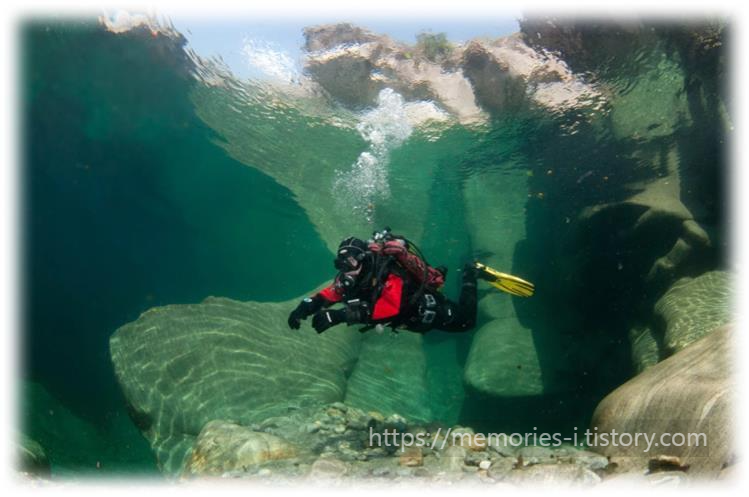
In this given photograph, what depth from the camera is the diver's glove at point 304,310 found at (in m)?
5.02

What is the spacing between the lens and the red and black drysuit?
4.87m

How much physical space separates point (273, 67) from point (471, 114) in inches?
208

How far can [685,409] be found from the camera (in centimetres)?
358

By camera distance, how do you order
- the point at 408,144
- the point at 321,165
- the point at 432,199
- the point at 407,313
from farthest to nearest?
the point at 432,199 → the point at 321,165 → the point at 408,144 → the point at 407,313

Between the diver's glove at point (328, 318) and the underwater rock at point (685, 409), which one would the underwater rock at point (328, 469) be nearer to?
the diver's glove at point (328, 318)

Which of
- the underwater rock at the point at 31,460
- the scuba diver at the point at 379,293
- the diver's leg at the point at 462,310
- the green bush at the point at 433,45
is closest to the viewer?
the scuba diver at the point at 379,293

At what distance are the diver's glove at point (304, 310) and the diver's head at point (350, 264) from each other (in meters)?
0.40

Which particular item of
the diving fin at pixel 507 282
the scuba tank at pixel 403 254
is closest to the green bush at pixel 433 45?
the diving fin at pixel 507 282

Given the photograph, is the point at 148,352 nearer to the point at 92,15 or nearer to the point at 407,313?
the point at 407,313

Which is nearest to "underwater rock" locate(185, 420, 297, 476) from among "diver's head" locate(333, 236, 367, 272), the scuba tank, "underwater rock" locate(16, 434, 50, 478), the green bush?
"diver's head" locate(333, 236, 367, 272)

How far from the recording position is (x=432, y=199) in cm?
1889

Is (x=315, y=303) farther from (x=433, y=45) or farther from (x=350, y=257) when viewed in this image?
(x=433, y=45)

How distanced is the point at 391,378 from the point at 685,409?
28.1ft

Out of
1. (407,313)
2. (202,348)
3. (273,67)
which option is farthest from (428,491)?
(273,67)
